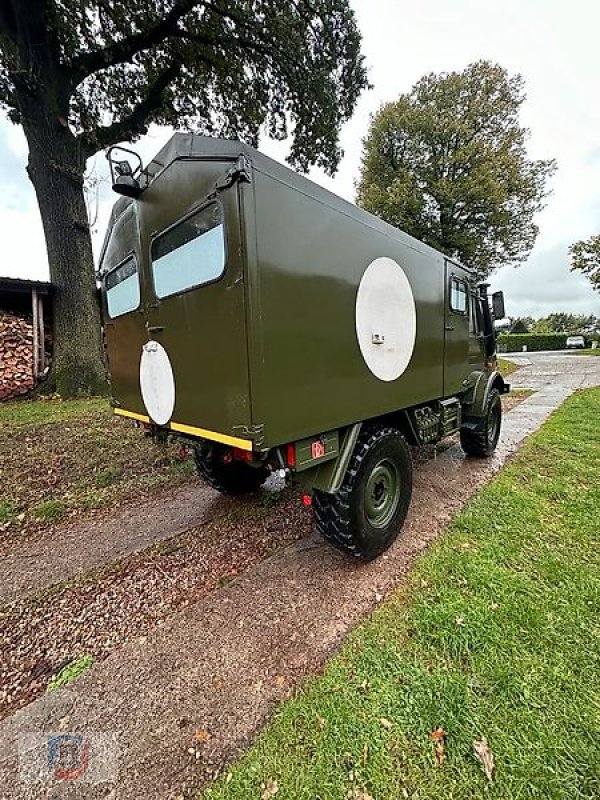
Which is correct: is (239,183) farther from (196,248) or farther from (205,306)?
(205,306)

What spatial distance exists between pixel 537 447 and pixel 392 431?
3.80m

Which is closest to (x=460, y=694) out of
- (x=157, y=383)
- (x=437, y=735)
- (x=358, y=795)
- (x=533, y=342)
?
(x=437, y=735)

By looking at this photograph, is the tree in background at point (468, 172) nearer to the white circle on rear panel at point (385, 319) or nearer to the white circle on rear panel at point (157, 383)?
the white circle on rear panel at point (385, 319)

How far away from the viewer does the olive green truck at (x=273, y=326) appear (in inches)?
77.7

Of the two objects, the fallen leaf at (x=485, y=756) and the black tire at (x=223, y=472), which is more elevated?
the black tire at (x=223, y=472)

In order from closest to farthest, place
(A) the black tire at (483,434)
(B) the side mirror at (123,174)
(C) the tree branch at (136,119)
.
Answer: (B) the side mirror at (123,174) < (A) the black tire at (483,434) < (C) the tree branch at (136,119)

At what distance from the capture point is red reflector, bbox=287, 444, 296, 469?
2.28m

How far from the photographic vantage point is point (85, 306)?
8586 millimetres

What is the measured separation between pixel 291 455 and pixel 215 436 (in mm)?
466

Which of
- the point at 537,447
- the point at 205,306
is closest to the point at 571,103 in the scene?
the point at 537,447

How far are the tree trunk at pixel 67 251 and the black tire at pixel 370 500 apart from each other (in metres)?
7.62

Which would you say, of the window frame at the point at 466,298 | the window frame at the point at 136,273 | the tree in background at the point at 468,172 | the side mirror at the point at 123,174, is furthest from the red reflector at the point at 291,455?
the tree in background at the point at 468,172

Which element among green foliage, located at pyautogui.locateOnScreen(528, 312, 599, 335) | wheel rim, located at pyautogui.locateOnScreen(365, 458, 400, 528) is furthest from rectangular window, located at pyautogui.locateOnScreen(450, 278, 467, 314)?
green foliage, located at pyautogui.locateOnScreen(528, 312, 599, 335)

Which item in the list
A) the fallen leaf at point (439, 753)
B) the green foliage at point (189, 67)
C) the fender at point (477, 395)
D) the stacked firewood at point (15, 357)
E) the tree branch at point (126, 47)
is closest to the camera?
the fallen leaf at point (439, 753)
